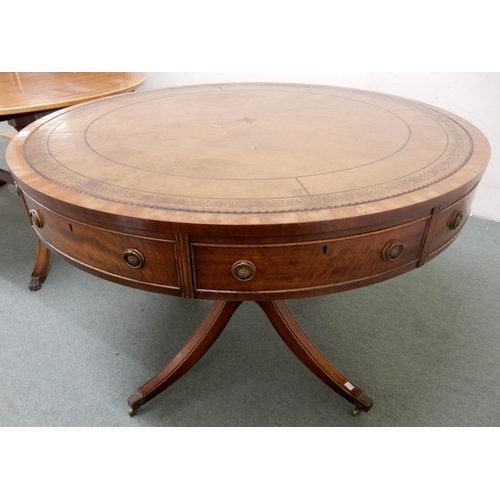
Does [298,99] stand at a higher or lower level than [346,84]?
higher

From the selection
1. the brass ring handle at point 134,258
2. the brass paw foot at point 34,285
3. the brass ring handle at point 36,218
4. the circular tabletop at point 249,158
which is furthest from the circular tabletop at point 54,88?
the brass ring handle at point 134,258

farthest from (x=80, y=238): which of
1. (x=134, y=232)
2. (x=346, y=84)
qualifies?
(x=346, y=84)

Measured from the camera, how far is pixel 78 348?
176 cm

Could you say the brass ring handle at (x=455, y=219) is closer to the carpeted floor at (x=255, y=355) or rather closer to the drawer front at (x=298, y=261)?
the drawer front at (x=298, y=261)

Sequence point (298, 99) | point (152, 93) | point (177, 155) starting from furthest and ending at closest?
point (152, 93) → point (298, 99) → point (177, 155)

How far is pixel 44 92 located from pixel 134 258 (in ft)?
5.31

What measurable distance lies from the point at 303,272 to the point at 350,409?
0.83 meters

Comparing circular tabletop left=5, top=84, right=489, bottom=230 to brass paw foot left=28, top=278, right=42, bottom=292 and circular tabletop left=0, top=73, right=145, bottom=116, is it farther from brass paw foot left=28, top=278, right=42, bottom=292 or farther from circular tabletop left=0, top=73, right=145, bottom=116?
brass paw foot left=28, top=278, right=42, bottom=292

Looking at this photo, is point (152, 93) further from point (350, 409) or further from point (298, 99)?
point (350, 409)

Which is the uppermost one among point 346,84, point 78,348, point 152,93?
point 152,93

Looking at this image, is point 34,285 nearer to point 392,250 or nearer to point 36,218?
point 36,218

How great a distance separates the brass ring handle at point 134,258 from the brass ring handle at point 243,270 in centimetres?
20

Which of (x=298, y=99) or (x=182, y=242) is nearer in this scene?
(x=182, y=242)

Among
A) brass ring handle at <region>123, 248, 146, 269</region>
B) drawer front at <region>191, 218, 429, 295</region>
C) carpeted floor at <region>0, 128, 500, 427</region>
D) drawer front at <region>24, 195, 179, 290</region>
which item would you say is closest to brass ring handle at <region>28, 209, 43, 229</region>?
drawer front at <region>24, 195, 179, 290</region>
